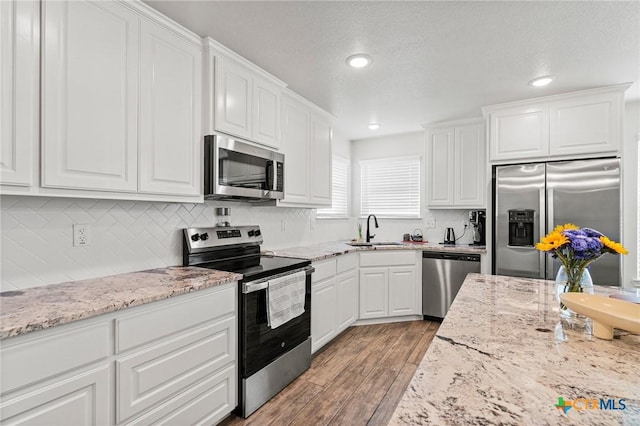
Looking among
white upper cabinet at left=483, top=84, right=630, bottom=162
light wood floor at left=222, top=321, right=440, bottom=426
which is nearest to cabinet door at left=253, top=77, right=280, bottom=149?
light wood floor at left=222, top=321, right=440, bottom=426

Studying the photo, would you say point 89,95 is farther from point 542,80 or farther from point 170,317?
point 542,80

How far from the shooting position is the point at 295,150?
3064 millimetres

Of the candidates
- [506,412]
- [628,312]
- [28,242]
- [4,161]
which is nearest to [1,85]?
[4,161]

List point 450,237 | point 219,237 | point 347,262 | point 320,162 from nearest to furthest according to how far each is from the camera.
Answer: point 219,237
point 347,262
point 320,162
point 450,237

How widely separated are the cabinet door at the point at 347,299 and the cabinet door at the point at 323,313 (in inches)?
4.4

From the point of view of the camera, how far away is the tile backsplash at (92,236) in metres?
1.52

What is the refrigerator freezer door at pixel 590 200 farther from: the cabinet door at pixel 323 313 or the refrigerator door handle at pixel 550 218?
the cabinet door at pixel 323 313

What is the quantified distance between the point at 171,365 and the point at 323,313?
155 cm

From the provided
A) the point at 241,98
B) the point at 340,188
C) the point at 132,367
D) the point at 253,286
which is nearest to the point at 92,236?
the point at 132,367

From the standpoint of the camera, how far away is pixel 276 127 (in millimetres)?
2742

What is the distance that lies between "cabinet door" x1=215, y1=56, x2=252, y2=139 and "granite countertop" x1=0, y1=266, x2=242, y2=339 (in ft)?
3.47

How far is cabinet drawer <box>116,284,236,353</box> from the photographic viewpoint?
139cm

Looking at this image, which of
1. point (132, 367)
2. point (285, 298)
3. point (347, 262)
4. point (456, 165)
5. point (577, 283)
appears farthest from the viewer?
point (456, 165)

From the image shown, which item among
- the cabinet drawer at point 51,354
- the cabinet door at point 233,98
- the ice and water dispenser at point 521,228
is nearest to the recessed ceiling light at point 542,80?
the ice and water dispenser at point 521,228
